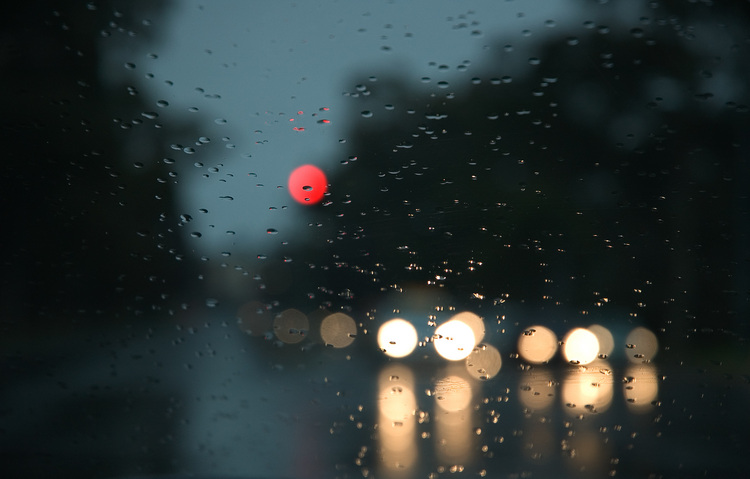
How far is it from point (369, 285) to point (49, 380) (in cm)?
185

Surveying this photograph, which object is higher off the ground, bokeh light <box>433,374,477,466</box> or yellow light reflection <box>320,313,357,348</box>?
yellow light reflection <box>320,313,357,348</box>

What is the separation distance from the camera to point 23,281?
370 centimetres

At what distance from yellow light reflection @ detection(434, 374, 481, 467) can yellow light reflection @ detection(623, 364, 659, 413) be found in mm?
991

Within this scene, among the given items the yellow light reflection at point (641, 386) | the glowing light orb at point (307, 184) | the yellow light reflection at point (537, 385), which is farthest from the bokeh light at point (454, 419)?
the glowing light orb at point (307, 184)

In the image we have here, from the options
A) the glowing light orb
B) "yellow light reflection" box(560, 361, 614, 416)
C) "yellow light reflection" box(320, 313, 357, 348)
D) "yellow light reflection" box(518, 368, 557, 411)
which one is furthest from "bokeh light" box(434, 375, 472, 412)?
the glowing light orb

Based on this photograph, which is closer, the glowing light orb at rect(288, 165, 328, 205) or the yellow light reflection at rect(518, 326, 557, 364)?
the glowing light orb at rect(288, 165, 328, 205)

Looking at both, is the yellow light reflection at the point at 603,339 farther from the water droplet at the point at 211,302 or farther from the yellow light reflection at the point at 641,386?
the water droplet at the point at 211,302

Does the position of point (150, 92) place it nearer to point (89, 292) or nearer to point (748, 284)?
point (89, 292)

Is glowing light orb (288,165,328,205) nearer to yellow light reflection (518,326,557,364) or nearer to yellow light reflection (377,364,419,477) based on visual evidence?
yellow light reflection (377,364,419,477)

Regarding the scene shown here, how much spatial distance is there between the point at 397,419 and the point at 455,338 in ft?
3.02

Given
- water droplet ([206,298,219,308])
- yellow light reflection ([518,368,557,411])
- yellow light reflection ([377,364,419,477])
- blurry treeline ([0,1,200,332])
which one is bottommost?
yellow light reflection ([377,364,419,477])

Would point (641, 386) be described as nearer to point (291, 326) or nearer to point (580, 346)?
point (580, 346)

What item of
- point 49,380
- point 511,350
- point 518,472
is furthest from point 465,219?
point 49,380

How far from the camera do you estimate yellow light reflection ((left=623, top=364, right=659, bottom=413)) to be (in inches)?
157
